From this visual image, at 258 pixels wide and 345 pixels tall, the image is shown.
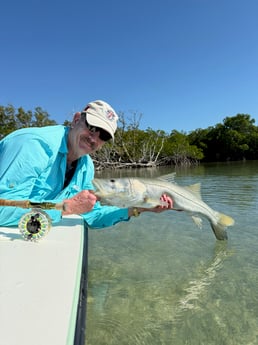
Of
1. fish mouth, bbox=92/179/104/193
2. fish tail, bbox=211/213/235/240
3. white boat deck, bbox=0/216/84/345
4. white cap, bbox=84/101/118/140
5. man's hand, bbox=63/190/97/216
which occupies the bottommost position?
fish tail, bbox=211/213/235/240

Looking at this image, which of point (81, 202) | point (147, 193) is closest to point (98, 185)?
point (81, 202)

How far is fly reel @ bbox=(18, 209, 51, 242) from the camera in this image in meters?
2.18

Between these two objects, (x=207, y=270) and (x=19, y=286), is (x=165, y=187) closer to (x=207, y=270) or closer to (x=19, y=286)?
(x=207, y=270)

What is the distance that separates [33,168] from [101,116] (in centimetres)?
75

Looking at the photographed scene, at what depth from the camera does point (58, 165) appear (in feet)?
8.54

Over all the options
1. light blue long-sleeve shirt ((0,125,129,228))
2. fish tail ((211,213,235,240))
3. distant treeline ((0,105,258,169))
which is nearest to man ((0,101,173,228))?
light blue long-sleeve shirt ((0,125,129,228))

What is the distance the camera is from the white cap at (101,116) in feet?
8.18

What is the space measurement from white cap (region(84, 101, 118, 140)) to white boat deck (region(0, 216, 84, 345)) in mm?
985

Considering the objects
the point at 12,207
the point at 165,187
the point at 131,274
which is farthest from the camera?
the point at 131,274

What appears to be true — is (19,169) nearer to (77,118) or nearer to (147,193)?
(77,118)

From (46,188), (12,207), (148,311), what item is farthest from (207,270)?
(12,207)

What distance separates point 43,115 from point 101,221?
123 feet

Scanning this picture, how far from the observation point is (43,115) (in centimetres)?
3812

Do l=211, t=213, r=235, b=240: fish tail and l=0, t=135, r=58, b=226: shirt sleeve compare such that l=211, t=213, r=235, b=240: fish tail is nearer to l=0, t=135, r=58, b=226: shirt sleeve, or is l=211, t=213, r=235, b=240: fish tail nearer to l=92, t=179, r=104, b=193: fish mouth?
l=92, t=179, r=104, b=193: fish mouth
